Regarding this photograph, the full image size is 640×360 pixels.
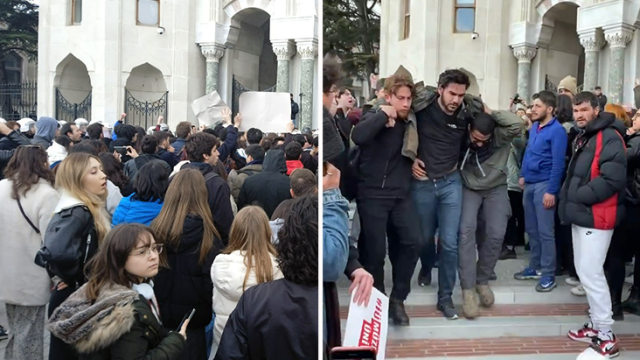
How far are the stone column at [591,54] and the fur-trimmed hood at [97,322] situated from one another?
162 centimetres

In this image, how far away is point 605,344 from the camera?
1.27 meters

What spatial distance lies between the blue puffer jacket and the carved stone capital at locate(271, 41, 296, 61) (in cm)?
1262

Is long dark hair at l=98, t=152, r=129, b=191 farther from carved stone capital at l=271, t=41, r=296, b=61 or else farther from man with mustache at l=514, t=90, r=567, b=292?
carved stone capital at l=271, t=41, r=296, b=61

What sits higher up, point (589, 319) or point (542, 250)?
point (542, 250)

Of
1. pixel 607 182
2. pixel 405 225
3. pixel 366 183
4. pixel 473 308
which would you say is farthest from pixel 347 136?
pixel 607 182

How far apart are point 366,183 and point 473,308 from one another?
1.07ft

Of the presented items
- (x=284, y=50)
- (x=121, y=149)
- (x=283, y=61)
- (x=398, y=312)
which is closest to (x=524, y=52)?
(x=398, y=312)

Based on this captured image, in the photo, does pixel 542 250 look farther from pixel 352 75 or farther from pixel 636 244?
pixel 352 75

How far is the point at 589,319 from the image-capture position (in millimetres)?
1321

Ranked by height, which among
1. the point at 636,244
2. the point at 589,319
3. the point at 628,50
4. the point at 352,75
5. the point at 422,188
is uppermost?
the point at 628,50

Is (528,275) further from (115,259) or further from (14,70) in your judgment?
(14,70)

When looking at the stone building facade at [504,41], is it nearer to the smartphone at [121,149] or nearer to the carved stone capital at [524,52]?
the carved stone capital at [524,52]

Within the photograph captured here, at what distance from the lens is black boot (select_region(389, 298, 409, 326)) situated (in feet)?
3.86

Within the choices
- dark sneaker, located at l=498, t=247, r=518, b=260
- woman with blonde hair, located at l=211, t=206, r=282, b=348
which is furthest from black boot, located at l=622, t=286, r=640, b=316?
woman with blonde hair, located at l=211, t=206, r=282, b=348
